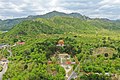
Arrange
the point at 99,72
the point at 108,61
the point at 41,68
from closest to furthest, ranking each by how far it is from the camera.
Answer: the point at 99,72
the point at 41,68
the point at 108,61

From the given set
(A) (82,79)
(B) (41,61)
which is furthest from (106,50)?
(A) (82,79)

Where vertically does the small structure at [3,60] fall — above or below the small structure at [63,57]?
below

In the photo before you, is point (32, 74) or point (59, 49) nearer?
point (32, 74)

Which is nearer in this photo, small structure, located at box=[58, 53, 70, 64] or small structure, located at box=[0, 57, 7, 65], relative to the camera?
small structure, located at box=[58, 53, 70, 64]

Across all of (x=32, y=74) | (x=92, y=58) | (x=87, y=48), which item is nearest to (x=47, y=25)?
(x=87, y=48)

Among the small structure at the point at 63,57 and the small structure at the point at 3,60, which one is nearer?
the small structure at the point at 63,57

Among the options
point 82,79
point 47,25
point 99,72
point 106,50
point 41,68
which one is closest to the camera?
point 82,79

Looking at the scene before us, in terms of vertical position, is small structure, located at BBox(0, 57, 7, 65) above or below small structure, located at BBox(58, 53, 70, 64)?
below

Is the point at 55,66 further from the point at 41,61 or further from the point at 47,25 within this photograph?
the point at 47,25

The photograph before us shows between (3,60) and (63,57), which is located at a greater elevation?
(63,57)

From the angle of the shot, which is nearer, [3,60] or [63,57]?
[63,57]
